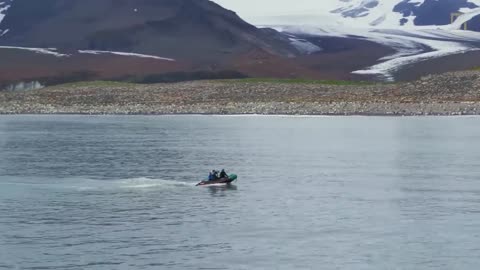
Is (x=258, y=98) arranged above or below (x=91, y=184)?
above

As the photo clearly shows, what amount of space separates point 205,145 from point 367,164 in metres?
15.4

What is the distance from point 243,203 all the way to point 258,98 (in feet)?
272

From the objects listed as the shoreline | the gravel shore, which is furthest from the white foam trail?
the gravel shore

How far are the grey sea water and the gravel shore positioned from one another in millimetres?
37712

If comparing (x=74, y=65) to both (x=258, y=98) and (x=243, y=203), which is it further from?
(x=243, y=203)

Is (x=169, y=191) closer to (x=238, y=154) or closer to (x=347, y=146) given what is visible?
(x=238, y=154)

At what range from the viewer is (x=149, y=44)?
7751 inches

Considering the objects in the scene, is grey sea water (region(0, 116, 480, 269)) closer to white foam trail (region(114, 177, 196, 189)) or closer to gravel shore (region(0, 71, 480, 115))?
white foam trail (region(114, 177, 196, 189))

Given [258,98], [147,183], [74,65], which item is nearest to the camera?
[147,183]

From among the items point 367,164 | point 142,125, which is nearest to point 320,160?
point 367,164

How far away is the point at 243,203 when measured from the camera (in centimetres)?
4022

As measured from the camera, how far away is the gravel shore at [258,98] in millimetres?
111875

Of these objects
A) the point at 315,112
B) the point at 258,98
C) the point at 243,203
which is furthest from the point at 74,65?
the point at 243,203

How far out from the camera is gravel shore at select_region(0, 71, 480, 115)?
112 metres
